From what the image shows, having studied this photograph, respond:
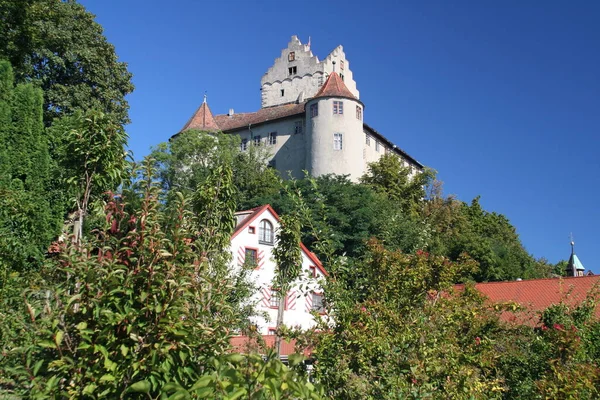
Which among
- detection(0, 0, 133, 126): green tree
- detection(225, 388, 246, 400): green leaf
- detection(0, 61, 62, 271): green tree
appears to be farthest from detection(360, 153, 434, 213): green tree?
detection(225, 388, 246, 400): green leaf

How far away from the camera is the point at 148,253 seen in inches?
141

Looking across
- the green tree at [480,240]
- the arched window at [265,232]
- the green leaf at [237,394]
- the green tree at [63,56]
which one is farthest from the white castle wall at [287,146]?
the green leaf at [237,394]

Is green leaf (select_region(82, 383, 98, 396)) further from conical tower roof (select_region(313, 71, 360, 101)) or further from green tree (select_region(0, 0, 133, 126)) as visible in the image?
conical tower roof (select_region(313, 71, 360, 101))

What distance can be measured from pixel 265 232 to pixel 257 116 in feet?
133

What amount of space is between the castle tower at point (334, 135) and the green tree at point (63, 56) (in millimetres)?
26476

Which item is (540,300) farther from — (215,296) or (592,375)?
(215,296)

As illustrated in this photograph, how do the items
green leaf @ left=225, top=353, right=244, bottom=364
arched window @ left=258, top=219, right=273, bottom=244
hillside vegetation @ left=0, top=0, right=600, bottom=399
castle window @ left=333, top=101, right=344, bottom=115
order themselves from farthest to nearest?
1. castle window @ left=333, top=101, right=344, bottom=115
2. arched window @ left=258, top=219, right=273, bottom=244
3. hillside vegetation @ left=0, top=0, right=600, bottom=399
4. green leaf @ left=225, top=353, right=244, bottom=364

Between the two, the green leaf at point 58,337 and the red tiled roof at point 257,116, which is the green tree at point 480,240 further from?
the green leaf at point 58,337

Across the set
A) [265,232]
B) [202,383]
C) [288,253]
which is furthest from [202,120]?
[202,383]

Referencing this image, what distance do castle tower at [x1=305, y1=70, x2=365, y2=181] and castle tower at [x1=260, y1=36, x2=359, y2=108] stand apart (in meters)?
11.6

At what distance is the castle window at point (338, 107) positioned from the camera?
6156 centimetres

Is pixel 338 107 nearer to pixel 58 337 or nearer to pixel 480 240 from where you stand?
pixel 480 240

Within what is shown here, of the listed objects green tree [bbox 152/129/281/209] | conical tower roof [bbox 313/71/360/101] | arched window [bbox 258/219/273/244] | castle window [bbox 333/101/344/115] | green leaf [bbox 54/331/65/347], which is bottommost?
green leaf [bbox 54/331/65/347]

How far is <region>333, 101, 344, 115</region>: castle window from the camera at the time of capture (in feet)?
202
